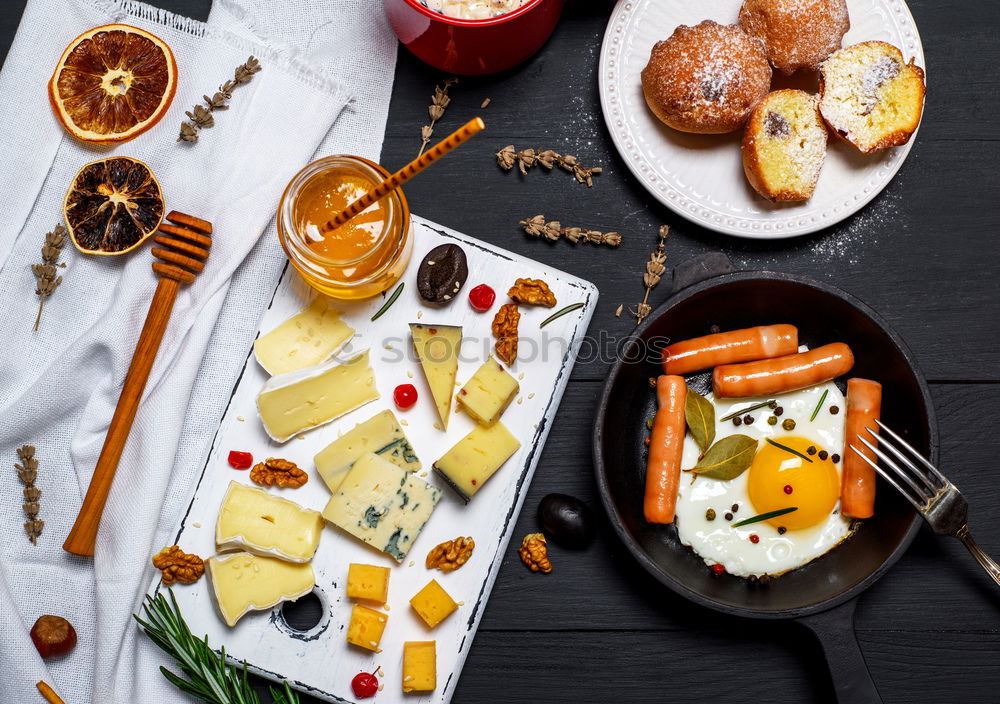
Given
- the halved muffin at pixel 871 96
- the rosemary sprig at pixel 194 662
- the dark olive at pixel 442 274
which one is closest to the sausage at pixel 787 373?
the halved muffin at pixel 871 96

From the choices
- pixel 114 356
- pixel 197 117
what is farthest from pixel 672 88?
pixel 114 356

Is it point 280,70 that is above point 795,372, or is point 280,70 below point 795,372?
above

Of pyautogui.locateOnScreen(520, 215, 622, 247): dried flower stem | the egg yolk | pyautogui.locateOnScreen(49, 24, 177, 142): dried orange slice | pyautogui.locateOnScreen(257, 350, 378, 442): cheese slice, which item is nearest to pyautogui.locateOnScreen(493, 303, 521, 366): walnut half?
pyautogui.locateOnScreen(520, 215, 622, 247): dried flower stem

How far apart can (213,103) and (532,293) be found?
1.03m

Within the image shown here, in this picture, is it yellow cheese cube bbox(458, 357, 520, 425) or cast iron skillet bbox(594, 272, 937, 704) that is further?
yellow cheese cube bbox(458, 357, 520, 425)

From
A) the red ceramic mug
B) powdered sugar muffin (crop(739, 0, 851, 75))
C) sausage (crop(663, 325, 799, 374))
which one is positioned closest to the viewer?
the red ceramic mug

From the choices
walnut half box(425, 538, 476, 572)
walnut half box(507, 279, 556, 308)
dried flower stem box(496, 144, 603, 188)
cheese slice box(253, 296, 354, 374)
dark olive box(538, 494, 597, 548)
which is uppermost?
dried flower stem box(496, 144, 603, 188)

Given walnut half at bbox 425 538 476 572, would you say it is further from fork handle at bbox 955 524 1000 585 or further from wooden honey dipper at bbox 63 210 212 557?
fork handle at bbox 955 524 1000 585

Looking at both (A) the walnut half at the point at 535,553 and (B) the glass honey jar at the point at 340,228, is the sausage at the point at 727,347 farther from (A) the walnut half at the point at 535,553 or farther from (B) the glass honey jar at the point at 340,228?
(B) the glass honey jar at the point at 340,228

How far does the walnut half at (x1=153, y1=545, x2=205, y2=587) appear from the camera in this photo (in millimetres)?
1944

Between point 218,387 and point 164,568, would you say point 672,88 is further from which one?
point 164,568

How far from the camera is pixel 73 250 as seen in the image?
2.06 metres

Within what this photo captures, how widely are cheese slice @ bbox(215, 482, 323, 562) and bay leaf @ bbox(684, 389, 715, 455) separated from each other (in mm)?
1030

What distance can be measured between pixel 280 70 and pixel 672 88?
3.55 ft
